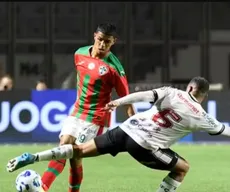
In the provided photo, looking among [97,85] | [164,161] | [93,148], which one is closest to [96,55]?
[97,85]

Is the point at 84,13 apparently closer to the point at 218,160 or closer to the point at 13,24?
the point at 13,24

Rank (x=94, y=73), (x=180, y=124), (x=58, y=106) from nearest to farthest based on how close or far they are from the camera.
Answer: (x=180, y=124) → (x=94, y=73) → (x=58, y=106)

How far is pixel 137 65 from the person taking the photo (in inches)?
1061

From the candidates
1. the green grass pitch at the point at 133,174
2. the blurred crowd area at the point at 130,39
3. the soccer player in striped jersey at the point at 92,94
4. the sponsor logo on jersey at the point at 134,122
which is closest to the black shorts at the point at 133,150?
the sponsor logo on jersey at the point at 134,122

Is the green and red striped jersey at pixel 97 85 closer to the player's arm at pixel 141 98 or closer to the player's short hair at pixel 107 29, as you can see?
the player's short hair at pixel 107 29

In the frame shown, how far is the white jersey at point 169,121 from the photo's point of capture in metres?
8.20

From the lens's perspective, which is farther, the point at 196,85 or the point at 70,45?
the point at 70,45

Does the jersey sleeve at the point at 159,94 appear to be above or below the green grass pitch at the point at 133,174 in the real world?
above

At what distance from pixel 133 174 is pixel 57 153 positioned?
4.27 metres

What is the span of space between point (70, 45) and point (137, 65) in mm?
2500

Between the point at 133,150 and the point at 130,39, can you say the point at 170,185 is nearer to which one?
the point at 133,150

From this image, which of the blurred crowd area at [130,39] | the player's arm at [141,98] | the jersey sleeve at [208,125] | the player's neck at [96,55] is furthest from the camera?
the blurred crowd area at [130,39]

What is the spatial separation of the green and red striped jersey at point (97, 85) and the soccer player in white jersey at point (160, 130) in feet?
2.10

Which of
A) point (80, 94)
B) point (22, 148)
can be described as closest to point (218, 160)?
point (22, 148)
